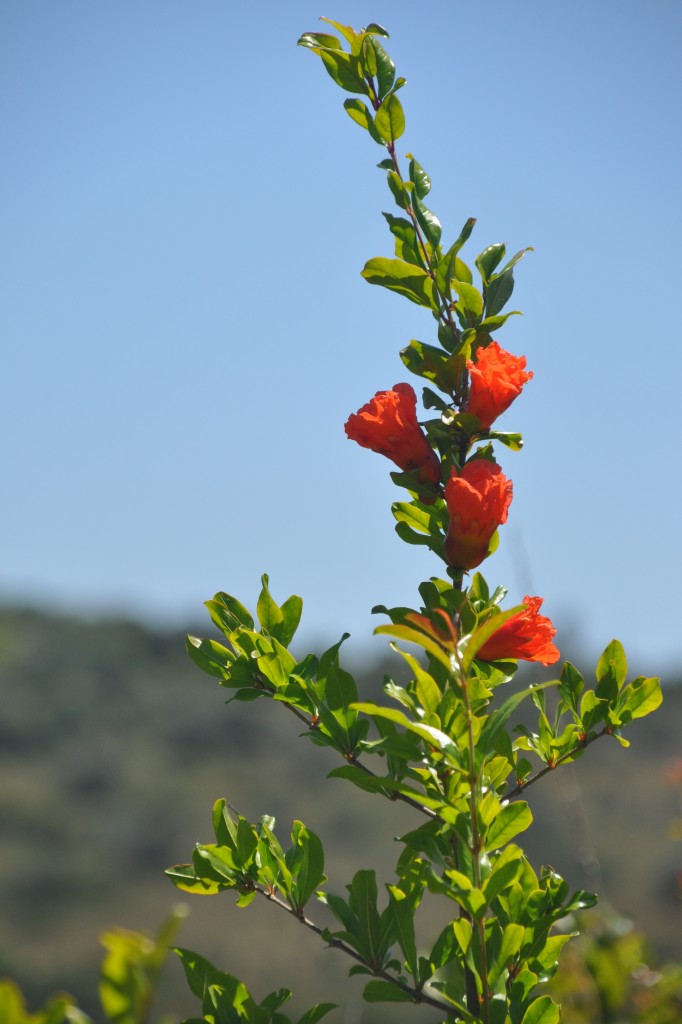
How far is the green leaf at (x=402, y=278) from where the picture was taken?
125 centimetres

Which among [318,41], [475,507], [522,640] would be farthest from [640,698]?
[318,41]

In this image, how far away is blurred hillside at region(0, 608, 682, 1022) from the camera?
6273 mm

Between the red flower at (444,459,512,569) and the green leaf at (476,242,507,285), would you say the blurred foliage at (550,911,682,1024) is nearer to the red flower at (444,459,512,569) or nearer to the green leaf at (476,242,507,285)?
the red flower at (444,459,512,569)

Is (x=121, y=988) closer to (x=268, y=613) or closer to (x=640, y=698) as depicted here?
(x=268, y=613)

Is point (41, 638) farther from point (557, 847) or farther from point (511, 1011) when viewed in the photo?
point (511, 1011)

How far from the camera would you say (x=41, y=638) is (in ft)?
42.9

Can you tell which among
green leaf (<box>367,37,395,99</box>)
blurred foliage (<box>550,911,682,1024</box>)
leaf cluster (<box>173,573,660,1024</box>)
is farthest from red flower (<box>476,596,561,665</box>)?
blurred foliage (<box>550,911,682,1024</box>)

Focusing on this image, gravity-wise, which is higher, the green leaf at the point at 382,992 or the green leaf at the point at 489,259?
the green leaf at the point at 489,259

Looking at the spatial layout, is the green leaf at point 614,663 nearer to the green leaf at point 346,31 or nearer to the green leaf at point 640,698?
the green leaf at point 640,698

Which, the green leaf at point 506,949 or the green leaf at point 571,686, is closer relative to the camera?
the green leaf at point 506,949

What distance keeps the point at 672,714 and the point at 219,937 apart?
3907 millimetres

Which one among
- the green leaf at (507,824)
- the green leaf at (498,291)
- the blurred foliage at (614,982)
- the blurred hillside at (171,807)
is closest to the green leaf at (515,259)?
the green leaf at (498,291)

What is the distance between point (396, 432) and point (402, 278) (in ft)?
0.72

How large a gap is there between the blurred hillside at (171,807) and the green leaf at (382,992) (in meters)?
2.29
